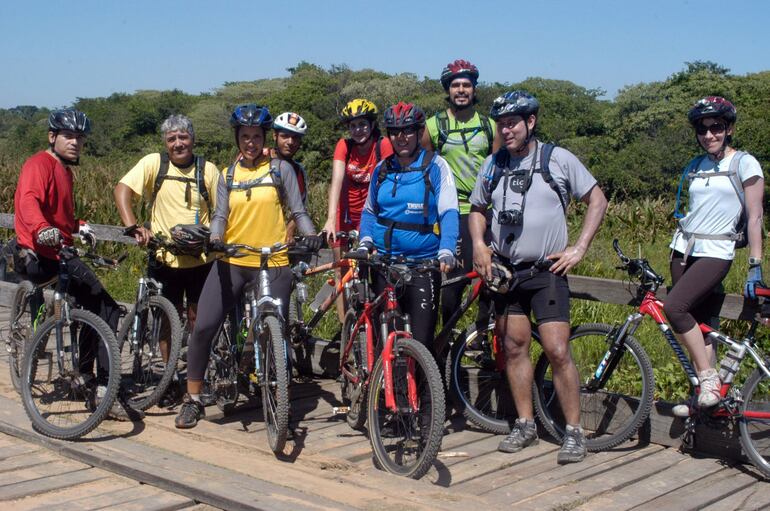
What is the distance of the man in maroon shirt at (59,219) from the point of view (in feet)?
20.2

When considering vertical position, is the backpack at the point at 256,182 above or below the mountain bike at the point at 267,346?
above

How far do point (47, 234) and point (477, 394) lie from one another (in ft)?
10.0

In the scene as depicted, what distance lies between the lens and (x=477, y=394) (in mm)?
6574

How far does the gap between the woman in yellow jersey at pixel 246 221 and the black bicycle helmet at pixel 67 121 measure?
1.09 m

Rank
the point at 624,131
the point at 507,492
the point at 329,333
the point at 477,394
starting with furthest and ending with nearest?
the point at 624,131, the point at 329,333, the point at 477,394, the point at 507,492

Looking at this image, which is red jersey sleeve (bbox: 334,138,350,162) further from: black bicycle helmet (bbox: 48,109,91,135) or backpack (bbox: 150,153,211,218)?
black bicycle helmet (bbox: 48,109,91,135)

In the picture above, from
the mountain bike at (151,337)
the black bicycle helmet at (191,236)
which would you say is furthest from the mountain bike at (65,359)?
the black bicycle helmet at (191,236)

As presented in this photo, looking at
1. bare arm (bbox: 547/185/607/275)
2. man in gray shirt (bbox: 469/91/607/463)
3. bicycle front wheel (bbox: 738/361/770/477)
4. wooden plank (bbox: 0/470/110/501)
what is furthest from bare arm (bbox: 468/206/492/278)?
wooden plank (bbox: 0/470/110/501)

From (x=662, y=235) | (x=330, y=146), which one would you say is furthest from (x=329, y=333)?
(x=330, y=146)

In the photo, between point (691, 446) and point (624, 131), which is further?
point (624, 131)

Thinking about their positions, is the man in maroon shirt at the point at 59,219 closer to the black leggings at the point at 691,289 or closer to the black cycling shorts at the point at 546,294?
the black cycling shorts at the point at 546,294

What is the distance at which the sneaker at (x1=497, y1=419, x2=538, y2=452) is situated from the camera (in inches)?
228

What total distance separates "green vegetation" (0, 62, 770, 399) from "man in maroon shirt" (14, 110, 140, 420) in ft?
9.22

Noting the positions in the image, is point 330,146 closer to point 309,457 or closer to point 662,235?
point 662,235
